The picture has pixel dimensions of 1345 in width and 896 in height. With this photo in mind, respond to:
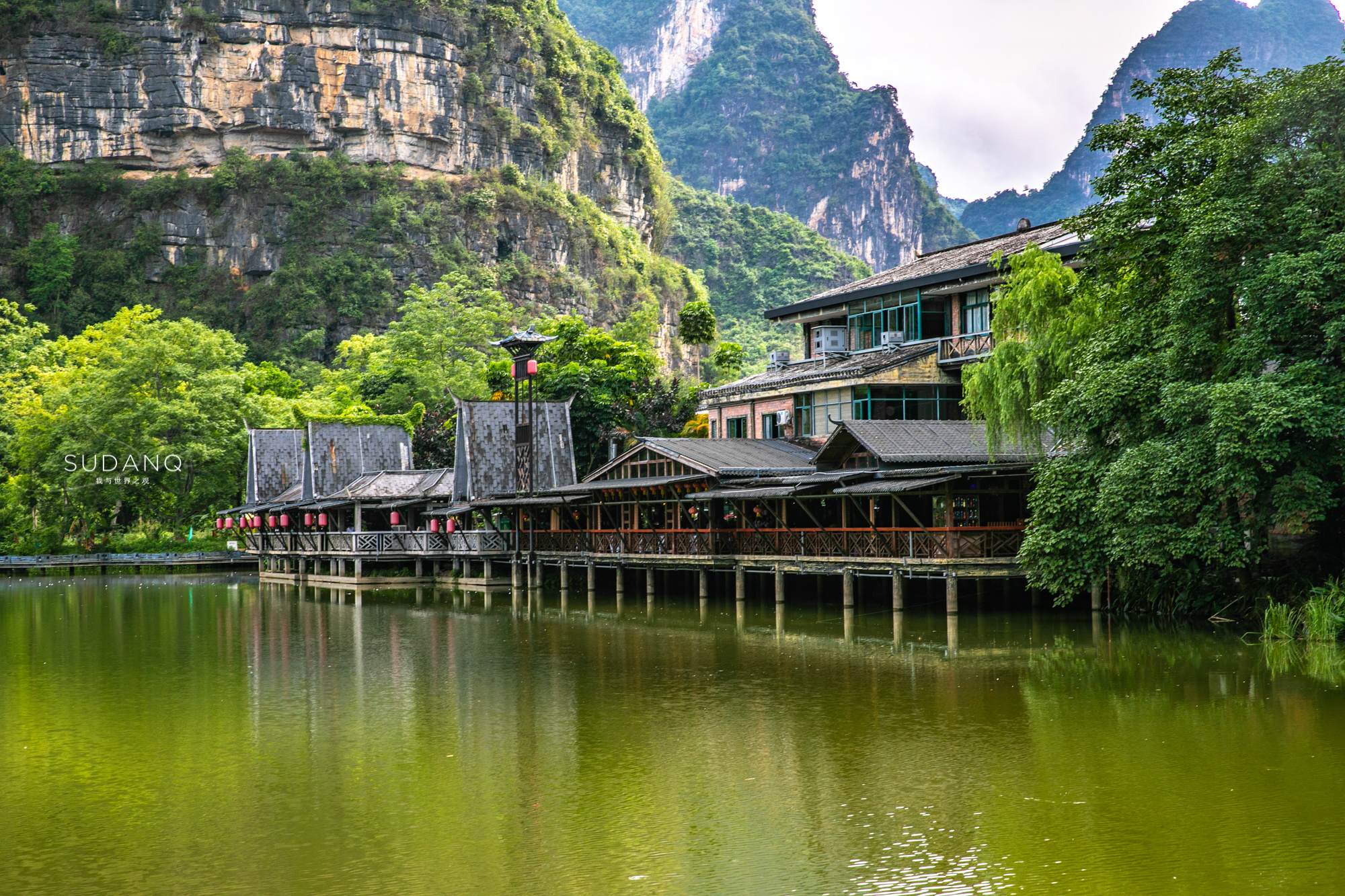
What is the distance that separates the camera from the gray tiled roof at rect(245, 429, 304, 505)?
56.3m

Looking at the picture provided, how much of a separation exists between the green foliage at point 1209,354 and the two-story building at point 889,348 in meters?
9.34

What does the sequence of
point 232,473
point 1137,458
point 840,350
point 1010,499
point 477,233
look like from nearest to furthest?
point 1137,458 < point 1010,499 < point 840,350 < point 232,473 < point 477,233

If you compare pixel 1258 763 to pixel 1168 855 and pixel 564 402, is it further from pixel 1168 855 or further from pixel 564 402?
pixel 564 402

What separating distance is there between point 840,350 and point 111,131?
72.2 metres

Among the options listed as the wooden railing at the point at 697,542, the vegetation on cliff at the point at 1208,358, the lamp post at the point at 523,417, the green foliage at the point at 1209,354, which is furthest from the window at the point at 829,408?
the green foliage at the point at 1209,354

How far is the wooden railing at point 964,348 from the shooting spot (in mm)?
37625

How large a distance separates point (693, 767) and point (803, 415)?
2802 cm

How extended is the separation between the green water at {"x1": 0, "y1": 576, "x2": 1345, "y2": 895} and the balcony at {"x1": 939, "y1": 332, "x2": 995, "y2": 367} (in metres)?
13.6

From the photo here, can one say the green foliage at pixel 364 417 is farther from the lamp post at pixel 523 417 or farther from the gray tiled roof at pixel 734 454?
the gray tiled roof at pixel 734 454

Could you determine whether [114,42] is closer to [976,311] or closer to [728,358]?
[728,358]

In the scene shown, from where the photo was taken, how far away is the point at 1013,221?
19662cm

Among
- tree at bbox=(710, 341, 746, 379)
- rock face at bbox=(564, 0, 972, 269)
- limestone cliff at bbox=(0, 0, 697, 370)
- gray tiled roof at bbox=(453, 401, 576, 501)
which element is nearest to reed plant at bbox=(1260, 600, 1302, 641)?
gray tiled roof at bbox=(453, 401, 576, 501)

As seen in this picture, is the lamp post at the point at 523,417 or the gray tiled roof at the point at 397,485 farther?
the gray tiled roof at the point at 397,485

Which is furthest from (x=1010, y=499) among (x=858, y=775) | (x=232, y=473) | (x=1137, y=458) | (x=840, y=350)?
(x=232, y=473)
